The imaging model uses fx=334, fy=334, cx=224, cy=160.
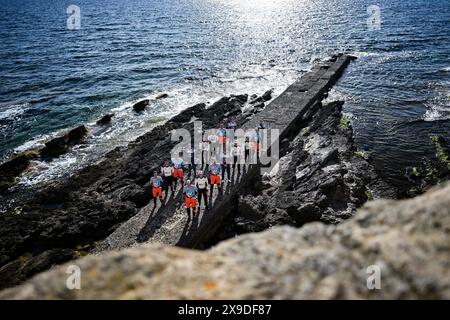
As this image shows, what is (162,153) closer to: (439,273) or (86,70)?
(439,273)

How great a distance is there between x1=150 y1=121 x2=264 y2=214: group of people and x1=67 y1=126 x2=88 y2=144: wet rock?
1486cm

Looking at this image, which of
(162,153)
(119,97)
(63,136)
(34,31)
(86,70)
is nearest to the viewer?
(162,153)

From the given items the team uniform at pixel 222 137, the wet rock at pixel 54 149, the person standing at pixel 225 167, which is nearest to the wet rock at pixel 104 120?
the wet rock at pixel 54 149

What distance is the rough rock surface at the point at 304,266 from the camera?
3.77m

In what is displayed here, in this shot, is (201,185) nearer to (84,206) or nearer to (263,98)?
(84,206)

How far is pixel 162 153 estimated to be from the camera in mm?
25578

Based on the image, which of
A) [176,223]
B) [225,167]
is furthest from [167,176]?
[225,167]

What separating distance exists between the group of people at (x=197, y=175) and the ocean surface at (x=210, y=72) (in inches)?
410

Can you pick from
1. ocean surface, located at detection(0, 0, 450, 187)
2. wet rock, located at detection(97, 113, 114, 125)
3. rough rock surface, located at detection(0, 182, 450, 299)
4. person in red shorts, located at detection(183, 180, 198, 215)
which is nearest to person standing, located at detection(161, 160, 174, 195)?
person in red shorts, located at detection(183, 180, 198, 215)

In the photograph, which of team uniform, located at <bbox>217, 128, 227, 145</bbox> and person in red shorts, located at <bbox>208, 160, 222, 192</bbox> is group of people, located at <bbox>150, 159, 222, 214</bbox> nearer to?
person in red shorts, located at <bbox>208, 160, 222, 192</bbox>

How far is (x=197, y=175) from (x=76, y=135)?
1990 centimetres

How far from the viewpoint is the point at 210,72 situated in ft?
165
